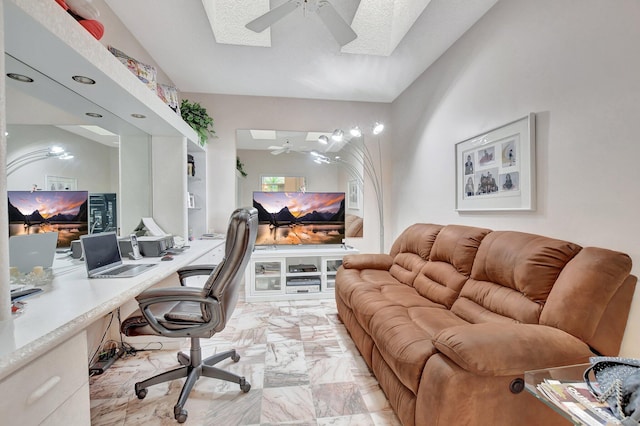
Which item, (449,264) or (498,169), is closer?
(498,169)

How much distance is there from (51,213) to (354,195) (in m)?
3.49

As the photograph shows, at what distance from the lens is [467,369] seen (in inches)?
41.4

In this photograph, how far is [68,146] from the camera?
5.49 ft

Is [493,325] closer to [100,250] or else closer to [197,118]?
[100,250]

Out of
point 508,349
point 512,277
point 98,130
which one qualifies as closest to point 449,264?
point 512,277

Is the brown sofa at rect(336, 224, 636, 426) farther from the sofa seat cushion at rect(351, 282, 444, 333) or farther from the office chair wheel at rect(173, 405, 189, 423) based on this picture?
the office chair wheel at rect(173, 405, 189, 423)

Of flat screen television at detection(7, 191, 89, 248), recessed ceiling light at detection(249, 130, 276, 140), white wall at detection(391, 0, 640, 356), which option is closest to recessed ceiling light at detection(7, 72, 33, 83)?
flat screen television at detection(7, 191, 89, 248)

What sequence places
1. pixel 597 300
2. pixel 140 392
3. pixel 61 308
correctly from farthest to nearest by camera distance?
pixel 140 392, pixel 597 300, pixel 61 308

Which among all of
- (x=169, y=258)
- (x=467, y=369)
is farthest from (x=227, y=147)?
(x=467, y=369)

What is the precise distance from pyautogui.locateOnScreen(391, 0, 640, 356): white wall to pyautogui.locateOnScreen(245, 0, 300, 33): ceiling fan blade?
4.90 feet

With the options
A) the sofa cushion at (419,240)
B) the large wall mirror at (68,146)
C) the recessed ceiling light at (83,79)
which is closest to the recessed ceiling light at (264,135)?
the large wall mirror at (68,146)

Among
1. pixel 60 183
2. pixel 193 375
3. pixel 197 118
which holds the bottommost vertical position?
pixel 193 375

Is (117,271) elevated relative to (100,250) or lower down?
lower down

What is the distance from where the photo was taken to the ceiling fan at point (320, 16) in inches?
63.9
